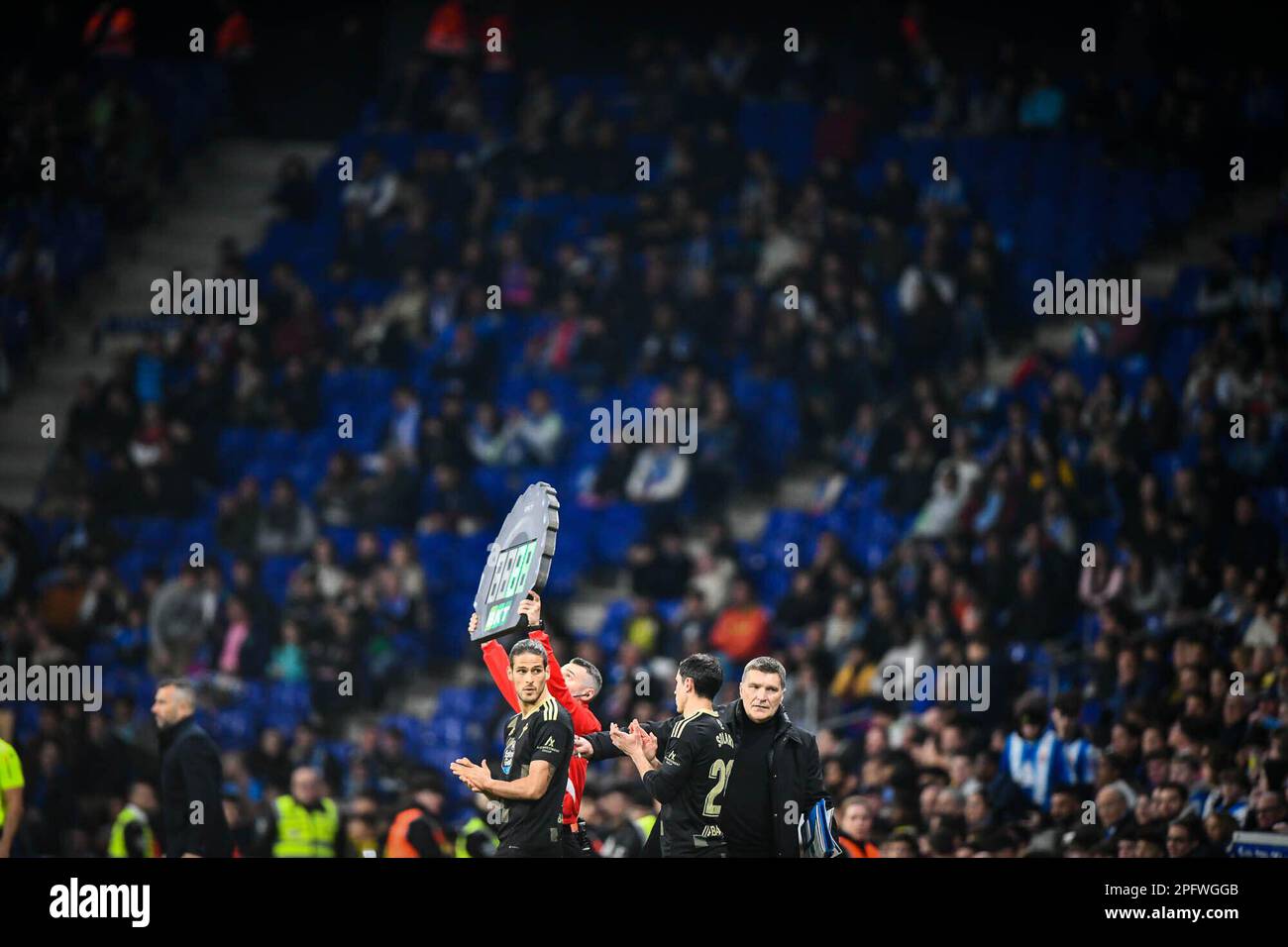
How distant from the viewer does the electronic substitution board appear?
7988mm

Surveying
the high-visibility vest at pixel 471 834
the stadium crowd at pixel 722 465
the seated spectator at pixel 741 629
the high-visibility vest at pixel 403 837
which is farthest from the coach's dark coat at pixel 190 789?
the seated spectator at pixel 741 629

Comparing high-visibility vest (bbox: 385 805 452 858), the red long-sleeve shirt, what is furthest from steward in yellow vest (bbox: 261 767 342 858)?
the red long-sleeve shirt

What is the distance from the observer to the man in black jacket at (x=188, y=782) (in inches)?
370

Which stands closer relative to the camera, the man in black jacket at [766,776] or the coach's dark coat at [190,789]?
the man in black jacket at [766,776]

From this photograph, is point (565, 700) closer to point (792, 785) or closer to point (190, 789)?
point (792, 785)

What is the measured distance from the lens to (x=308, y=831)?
1184cm

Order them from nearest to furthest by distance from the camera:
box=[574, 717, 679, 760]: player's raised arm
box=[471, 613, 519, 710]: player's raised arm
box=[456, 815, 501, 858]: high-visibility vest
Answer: box=[574, 717, 679, 760]: player's raised arm, box=[471, 613, 519, 710]: player's raised arm, box=[456, 815, 501, 858]: high-visibility vest

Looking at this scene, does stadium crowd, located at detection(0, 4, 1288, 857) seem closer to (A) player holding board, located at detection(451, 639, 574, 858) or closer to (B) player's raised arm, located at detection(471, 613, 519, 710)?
(B) player's raised arm, located at detection(471, 613, 519, 710)

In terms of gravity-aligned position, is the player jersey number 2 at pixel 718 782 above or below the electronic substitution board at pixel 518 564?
below

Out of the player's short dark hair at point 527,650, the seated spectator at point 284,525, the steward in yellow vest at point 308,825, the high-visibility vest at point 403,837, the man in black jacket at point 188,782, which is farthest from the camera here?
the seated spectator at point 284,525

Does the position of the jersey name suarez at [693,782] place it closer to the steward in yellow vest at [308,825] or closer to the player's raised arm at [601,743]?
the player's raised arm at [601,743]

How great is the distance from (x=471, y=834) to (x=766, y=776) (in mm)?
2861

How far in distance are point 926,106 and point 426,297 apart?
452cm

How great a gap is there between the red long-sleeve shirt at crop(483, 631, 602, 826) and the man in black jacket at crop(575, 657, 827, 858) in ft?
0.64
